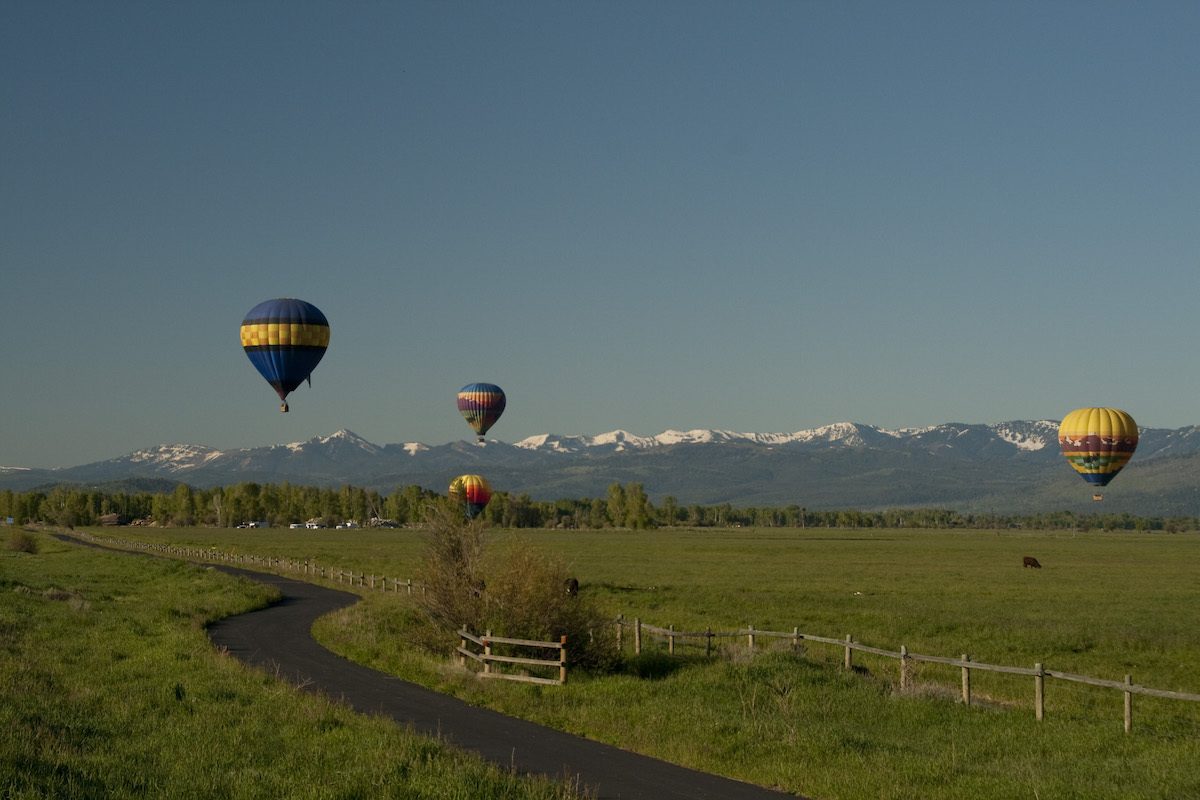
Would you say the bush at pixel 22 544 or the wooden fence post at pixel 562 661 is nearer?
the wooden fence post at pixel 562 661

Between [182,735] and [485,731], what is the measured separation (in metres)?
6.03

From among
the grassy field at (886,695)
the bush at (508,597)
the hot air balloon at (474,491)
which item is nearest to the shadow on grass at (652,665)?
the grassy field at (886,695)

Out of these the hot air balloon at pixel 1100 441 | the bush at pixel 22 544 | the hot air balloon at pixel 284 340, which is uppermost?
the hot air balloon at pixel 284 340

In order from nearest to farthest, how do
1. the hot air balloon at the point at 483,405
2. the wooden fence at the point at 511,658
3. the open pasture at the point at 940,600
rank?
the wooden fence at the point at 511,658, the open pasture at the point at 940,600, the hot air balloon at the point at 483,405

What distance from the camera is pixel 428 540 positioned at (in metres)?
36.9

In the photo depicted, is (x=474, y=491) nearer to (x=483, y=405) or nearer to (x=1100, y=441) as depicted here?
(x=483, y=405)

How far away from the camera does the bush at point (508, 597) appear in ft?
109

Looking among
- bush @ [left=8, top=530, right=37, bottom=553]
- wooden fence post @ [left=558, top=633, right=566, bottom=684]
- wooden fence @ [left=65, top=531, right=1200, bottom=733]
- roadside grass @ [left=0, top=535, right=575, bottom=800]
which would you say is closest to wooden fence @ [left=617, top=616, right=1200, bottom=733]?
wooden fence @ [left=65, top=531, right=1200, bottom=733]

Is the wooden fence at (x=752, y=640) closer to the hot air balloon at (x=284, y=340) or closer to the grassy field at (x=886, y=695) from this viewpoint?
the grassy field at (x=886, y=695)

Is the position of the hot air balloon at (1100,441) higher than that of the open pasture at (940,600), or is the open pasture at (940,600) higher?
the hot air balloon at (1100,441)

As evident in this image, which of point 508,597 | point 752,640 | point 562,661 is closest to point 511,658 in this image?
point 562,661

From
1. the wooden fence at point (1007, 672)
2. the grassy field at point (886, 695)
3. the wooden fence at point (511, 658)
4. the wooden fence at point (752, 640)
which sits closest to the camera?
the grassy field at point (886, 695)

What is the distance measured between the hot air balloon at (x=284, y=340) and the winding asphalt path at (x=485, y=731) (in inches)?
858

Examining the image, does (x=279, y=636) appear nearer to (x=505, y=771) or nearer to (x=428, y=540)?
(x=428, y=540)
